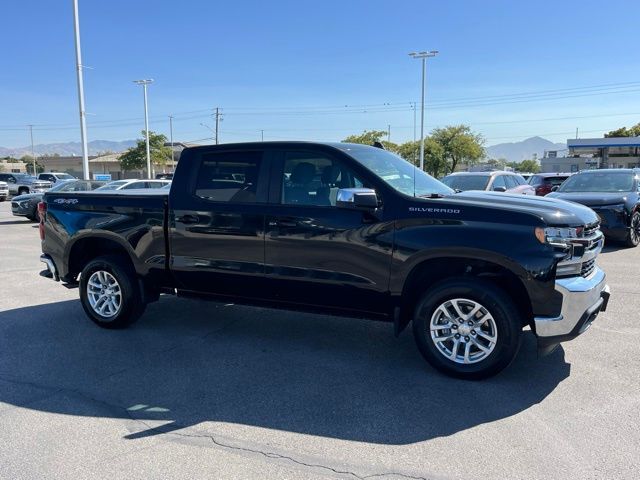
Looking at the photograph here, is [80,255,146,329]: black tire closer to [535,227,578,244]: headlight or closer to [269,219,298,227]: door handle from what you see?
[269,219,298,227]: door handle

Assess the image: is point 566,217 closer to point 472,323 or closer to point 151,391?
point 472,323

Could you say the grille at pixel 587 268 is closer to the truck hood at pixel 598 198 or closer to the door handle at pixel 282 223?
the door handle at pixel 282 223

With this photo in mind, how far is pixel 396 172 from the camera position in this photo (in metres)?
4.86

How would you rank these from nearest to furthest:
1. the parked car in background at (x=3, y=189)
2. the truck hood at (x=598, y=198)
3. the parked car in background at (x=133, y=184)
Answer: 1. the truck hood at (x=598, y=198)
2. the parked car in background at (x=133, y=184)
3. the parked car in background at (x=3, y=189)

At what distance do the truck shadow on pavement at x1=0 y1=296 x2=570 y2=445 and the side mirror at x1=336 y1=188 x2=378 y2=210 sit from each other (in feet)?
4.76

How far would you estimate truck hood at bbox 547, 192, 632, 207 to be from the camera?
34.7 feet

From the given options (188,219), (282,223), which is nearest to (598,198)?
(282,223)

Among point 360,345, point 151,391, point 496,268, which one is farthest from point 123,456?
point 496,268

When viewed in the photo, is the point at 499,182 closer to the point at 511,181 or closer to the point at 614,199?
the point at 511,181

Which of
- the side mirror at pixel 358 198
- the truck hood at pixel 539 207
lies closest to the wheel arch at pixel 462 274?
the truck hood at pixel 539 207

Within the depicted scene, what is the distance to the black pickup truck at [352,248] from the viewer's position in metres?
4.00

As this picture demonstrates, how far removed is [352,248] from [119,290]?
2.79 metres

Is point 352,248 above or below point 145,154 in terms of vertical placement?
below

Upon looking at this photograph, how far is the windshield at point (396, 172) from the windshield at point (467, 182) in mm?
7228
